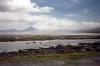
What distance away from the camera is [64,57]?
2.74m

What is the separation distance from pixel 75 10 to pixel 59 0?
28 centimetres

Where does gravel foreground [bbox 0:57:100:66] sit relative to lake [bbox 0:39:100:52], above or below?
below

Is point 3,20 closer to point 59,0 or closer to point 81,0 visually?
point 59,0

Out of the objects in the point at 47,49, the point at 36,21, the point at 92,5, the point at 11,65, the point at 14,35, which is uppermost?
the point at 92,5

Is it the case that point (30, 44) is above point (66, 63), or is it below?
above

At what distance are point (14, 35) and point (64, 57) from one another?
74 cm

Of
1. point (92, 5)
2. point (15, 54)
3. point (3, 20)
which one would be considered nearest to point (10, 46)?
point (15, 54)

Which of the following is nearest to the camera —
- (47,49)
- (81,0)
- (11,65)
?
(11,65)

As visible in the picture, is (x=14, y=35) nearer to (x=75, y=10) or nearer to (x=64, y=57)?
(x=64, y=57)

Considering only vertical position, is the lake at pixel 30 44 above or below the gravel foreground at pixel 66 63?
above

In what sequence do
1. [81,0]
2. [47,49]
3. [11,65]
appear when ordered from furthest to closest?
[81,0], [47,49], [11,65]

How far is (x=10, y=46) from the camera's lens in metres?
2.60

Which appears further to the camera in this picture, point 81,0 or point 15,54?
point 81,0

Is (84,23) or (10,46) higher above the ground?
(84,23)
